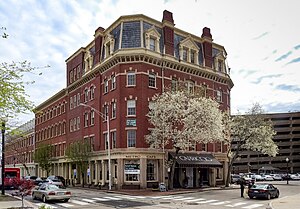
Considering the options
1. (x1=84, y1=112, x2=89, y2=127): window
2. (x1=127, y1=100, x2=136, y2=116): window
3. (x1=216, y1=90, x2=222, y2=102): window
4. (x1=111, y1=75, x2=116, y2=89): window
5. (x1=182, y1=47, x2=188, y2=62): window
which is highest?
(x1=182, y1=47, x2=188, y2=62): window

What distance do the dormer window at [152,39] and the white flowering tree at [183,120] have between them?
6.31 m

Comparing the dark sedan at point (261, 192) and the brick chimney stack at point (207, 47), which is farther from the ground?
the brick chimney stack at point (207, 47)

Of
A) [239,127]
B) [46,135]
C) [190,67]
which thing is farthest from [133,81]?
[46,135]

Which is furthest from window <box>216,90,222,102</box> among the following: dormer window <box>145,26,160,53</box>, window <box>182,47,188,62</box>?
dormer window <box>145,26,160,53</box>

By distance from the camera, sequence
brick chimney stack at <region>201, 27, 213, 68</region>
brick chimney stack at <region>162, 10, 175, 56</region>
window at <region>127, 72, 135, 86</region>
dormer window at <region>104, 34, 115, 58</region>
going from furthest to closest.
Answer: brick chimney stack at <region>201, 27, 213, 68</region>, brick chimney stack at <region>162, 10, 175, 56</region>, dormer window at <region>104, 34, 115, 58</region>, window at <region>127, 72, 135, 86</region>

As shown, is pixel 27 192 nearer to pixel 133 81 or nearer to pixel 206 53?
pixel 133 81

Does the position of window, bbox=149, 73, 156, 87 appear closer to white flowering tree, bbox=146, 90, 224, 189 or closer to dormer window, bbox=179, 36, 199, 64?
white flowering tree, bbox=146, 90, 224, 189

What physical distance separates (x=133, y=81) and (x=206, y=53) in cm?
1341

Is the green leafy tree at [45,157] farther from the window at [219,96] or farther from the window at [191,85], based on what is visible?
the window at [219,96]

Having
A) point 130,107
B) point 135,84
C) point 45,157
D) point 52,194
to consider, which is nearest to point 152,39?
point 135,84

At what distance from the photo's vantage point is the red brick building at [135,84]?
4084 centimetres

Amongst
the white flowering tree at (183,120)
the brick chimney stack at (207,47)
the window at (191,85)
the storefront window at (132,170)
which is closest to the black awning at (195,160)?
the white flowering tree at (183,120)

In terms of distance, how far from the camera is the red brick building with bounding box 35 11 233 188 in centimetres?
4084

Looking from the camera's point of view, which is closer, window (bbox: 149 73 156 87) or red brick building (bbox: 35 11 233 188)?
red brick building (bbox: 35 11 233 188)
